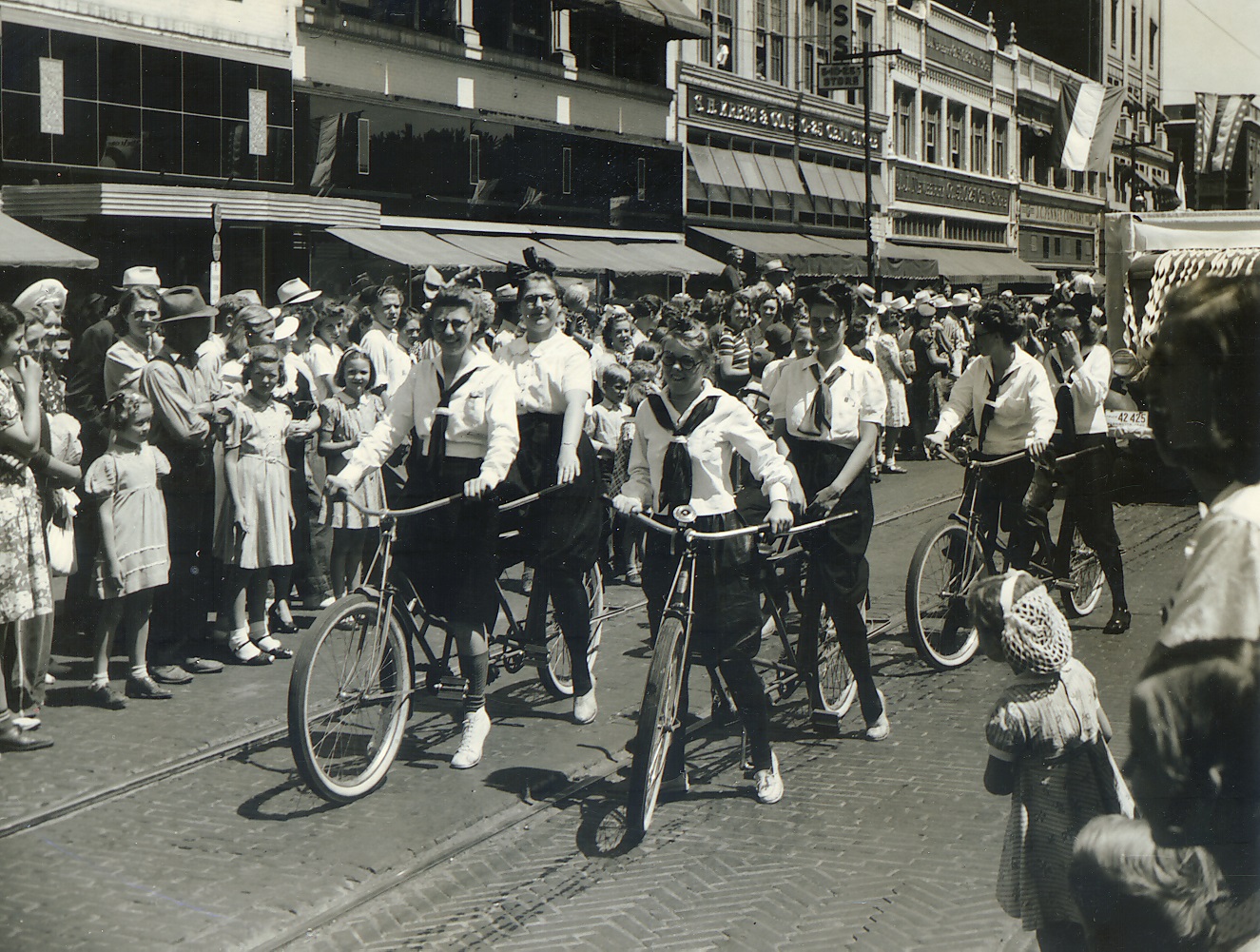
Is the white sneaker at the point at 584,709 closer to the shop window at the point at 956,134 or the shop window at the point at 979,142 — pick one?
the shop window at the point at 956,134

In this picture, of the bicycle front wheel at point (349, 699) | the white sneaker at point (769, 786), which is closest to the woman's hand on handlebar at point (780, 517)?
the white sneaker at point (769, 786)

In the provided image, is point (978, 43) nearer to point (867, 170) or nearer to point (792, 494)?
point (867, 170)

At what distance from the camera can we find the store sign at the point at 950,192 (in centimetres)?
4519

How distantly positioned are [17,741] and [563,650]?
2.57 m

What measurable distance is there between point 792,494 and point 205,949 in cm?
286

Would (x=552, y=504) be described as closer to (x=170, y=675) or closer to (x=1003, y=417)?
(x=170, y=675)

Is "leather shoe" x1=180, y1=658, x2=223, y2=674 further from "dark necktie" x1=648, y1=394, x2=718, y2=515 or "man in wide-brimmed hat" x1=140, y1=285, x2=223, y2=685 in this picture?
"dark necktie" x1=648, y1=394, x2=718, y2=515

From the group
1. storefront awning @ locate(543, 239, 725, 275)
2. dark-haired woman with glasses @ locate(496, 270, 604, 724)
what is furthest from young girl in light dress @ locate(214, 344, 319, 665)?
storefront awning @ locate(543, 239, 725, 275)

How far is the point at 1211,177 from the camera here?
77.0 ft

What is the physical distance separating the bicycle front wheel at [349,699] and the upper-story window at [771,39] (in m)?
33.2

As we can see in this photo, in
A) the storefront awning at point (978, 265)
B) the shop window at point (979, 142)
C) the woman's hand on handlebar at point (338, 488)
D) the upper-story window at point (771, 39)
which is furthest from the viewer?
Result: the shop window at point (979, 142)

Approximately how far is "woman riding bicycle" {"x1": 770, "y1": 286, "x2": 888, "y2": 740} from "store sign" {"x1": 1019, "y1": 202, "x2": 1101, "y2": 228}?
4917 centimetres

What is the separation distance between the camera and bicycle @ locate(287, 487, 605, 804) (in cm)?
546

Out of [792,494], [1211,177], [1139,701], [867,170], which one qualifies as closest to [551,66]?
[867,170]
